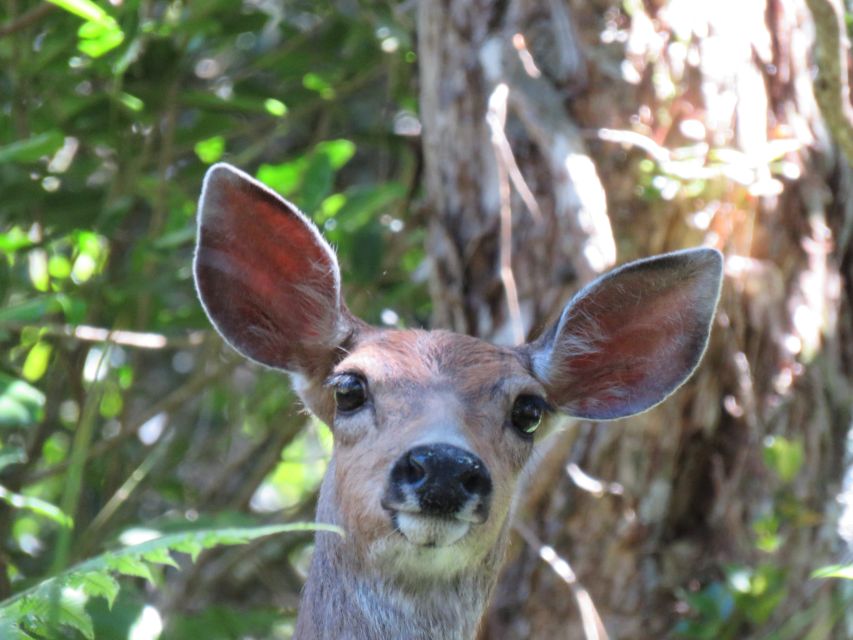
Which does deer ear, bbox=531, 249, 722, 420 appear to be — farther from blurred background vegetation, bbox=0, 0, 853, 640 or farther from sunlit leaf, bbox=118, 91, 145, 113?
sunlit leaf, bbox=118, 91, 145, 113

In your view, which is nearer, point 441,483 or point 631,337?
point 441,483

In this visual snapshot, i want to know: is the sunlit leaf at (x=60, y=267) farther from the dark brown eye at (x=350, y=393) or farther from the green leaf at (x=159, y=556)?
the green leaf at (x=159, y=556)

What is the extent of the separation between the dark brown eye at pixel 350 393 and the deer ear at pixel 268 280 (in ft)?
1.27

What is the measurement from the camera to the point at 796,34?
6.43 m

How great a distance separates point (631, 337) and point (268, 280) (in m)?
1.47

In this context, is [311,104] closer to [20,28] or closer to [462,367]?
[20,28]

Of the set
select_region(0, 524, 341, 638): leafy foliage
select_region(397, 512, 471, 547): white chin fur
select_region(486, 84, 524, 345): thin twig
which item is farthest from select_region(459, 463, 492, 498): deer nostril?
select_region(486, 84, 524, 345): thin twig

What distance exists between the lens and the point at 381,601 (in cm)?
473

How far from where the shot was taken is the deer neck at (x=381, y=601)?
4730 mm

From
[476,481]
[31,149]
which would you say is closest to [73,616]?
[476,481]

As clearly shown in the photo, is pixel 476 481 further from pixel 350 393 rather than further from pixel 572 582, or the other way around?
pixel 572 582

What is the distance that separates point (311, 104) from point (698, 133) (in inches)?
94.4

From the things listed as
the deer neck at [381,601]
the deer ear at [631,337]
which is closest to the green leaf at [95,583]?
the deer neck at [381,601]

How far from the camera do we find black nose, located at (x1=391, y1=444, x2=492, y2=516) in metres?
4.21
